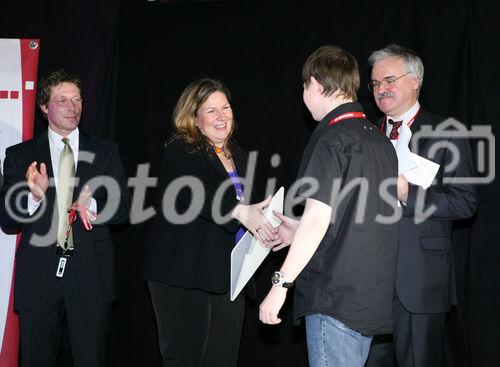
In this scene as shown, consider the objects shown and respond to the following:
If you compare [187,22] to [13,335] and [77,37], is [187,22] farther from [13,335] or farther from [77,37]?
[13,335]

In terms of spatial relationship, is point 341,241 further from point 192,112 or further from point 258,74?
point 258,74

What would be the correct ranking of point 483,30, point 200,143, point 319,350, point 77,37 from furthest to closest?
1. point 77,37
2. point 483,30
3. point 200,143
4. point 319,350

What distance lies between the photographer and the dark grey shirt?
6.70ft

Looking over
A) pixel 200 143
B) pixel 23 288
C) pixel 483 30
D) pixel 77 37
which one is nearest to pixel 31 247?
pixel 23 288

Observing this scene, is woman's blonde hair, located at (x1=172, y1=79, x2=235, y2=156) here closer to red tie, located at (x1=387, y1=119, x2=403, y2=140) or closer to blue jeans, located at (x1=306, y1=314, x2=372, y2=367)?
red tie, located at (x1=387, y1=119, x2=403, y2=140)

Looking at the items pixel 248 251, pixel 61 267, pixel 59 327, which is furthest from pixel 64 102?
pixel 248 251

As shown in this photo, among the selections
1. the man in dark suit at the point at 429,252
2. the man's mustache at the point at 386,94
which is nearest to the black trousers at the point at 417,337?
the man in dark suit at the point at 429,252

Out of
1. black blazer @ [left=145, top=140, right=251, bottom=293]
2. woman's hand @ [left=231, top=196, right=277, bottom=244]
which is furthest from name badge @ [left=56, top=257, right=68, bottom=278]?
woman's hand @ [left=231, top=196, right=277, bottom=244]

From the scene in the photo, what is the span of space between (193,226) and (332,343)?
3.29ft

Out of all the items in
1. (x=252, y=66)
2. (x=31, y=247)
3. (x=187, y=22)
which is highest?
(x=187, y=22)

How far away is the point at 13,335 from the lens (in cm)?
377

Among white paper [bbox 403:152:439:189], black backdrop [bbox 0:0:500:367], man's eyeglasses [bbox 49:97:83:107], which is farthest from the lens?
black backdrop [bbox 0:0:500:367]

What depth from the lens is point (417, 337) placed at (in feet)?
9.20

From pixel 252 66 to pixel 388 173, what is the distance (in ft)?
5.92
